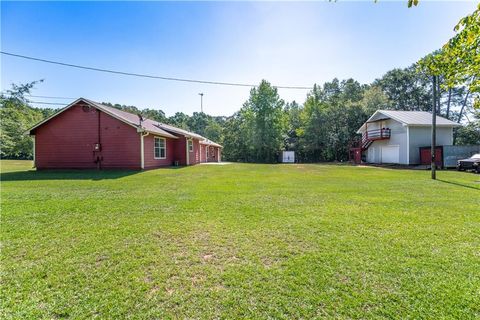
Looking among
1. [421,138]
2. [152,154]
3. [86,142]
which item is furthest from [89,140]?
[421,138]

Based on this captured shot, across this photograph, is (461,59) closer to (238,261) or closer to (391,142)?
(238,261)

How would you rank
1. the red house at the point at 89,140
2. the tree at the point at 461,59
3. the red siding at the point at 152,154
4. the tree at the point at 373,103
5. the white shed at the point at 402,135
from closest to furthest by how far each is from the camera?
the tree at the point at 461,59, the red house at the point at 89,140, the red siding at the point at 152,154, the white shed at the point at 402,135, the tree at the point at 373,103

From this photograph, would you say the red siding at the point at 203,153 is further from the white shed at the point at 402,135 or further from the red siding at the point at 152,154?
the white shed at the point at 402,135

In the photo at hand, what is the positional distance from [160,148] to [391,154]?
2130 centimetres

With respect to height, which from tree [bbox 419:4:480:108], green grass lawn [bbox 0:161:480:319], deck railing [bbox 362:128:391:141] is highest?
deck railing [bbox 362:128:391:141]

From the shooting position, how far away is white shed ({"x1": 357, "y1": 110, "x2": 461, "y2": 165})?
68.6 feet

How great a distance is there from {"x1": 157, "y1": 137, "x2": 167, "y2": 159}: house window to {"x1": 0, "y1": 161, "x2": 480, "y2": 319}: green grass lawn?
11.7 metres

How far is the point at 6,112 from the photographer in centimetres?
1917

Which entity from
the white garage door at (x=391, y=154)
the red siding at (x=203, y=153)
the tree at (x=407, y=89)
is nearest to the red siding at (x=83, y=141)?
the red siding at (x=203, y=153)

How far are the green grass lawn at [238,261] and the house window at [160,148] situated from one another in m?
11.7

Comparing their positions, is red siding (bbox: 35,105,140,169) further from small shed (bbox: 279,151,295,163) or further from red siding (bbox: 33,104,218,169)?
small shed (bbox: 279,151,295,163)

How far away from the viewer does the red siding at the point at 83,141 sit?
15289 mm

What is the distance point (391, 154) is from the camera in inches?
907

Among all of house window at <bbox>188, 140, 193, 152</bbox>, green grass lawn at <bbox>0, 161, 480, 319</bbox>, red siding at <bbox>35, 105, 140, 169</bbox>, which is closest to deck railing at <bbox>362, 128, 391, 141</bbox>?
house window at <bbox>188, 140, 193, 152</bbox>
